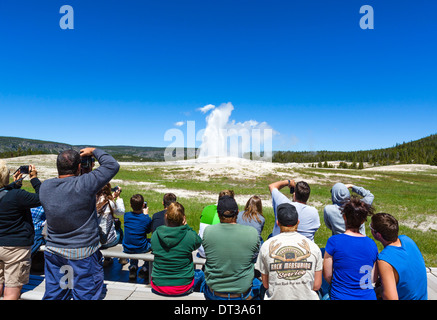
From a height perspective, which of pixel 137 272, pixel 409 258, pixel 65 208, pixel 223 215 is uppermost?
pixel 65 208

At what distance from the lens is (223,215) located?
3814 millimetres

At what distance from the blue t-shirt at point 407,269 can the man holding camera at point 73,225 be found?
146 inches

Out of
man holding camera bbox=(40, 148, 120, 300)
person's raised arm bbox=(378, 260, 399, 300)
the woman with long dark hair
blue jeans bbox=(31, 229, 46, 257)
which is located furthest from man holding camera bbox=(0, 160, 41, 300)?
person's raised arm bbox=(378, 260, 399, 300)

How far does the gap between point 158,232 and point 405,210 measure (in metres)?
21.4

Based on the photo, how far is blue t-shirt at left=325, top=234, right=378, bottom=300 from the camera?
10.8 feet

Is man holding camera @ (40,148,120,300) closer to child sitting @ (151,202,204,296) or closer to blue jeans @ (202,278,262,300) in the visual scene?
child sitting @ (151,202,204,296)

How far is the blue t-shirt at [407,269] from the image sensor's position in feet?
10.2

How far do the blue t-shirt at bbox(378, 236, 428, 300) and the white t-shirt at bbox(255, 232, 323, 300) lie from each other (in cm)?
88

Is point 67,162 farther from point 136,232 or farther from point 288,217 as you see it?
point 288,217

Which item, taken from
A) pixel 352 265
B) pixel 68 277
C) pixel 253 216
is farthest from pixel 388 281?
pixel 68 277

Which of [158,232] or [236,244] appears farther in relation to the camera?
[158,232]

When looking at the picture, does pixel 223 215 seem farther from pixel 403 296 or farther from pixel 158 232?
pixel 403 296

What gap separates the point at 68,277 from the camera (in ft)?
11.4

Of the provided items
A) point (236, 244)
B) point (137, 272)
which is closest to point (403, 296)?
point (236, 244)
